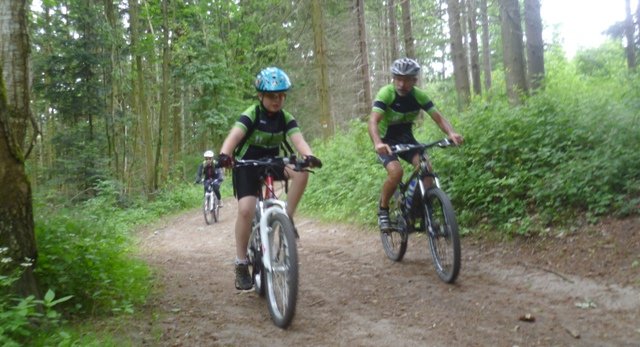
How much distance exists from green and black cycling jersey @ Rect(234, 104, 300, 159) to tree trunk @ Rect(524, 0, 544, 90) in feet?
24.0

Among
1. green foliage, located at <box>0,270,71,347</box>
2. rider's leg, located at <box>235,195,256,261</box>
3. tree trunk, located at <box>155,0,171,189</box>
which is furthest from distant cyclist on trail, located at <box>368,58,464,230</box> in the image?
tree trunk, located at <box>155,0,171,189</box>

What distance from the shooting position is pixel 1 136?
11.0 ft

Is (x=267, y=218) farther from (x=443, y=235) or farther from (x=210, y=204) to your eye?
(x=210, y=204)

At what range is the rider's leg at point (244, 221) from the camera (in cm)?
437

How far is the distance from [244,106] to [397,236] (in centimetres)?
2135

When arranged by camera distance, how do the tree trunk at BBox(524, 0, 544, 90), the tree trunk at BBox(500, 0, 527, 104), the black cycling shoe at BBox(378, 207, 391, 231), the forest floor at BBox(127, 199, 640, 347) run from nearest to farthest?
1. the forest floor at BBox(127, 199, 640, 347)
2. the black cycling shoe at BBox(378, 207, 391, 231)
3. the tree trunk at BBox(524, 0, 544, 90)
4. the tree trunk at BBox(500, 0, 527, 104)

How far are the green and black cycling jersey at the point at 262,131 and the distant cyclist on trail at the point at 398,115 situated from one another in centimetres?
117

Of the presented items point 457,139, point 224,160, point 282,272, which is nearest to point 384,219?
point 457,139

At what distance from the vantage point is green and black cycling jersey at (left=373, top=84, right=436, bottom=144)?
5.55 metres

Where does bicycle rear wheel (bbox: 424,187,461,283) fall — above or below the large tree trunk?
below

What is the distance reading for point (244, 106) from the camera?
2634 cm

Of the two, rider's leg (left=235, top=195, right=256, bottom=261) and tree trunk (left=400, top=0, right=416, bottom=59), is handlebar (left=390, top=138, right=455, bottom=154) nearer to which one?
rider's leg (left=235, top=195, right=256, bottom=261)

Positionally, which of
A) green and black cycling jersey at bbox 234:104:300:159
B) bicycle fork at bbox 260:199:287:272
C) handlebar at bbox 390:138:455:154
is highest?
green and black cycling jersey at bbox 234:104:300:159

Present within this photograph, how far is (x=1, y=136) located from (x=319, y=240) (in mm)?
5651
